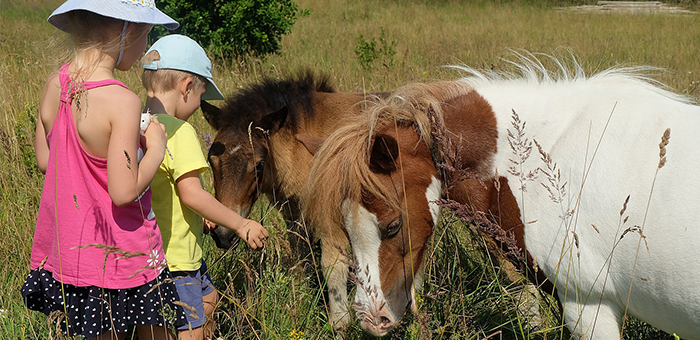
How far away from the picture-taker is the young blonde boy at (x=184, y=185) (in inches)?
89.6

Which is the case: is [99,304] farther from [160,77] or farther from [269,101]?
[269,101]

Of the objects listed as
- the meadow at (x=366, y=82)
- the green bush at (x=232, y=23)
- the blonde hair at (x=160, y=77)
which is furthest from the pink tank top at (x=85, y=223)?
the green bush at (x=232, y=23)

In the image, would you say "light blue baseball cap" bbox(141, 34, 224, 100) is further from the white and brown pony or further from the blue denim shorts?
the blue denim shorts

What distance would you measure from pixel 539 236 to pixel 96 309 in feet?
5.81

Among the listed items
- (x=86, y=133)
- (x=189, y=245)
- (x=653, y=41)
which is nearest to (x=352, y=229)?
(x=189, y=245)

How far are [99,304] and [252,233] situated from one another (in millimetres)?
644

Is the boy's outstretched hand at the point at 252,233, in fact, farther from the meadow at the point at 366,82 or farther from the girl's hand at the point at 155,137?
the girl's hand at the point at 155,137

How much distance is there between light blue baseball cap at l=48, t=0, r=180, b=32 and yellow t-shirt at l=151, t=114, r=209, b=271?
19.3 inches

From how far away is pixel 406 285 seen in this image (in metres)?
2.39

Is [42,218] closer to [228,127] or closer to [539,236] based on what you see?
[228,127]

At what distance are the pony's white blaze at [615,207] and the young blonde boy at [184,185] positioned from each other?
119cm

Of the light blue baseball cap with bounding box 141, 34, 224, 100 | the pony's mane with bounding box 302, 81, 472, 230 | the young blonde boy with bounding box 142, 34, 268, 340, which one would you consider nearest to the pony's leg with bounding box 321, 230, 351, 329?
the pony's mane with bounding box 302, 81, 472, 230

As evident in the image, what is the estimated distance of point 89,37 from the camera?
76.9 inches

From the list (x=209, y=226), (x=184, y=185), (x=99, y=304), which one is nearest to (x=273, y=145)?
(x=209, y=226)
